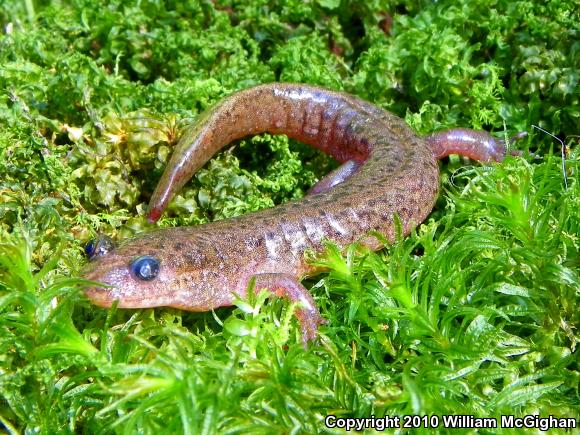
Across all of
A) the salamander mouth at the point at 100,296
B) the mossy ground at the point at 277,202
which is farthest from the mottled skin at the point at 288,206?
the mossy ground at the point at 277,202

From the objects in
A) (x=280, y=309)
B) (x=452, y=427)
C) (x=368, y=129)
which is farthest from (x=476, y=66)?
(x=452, y=427)

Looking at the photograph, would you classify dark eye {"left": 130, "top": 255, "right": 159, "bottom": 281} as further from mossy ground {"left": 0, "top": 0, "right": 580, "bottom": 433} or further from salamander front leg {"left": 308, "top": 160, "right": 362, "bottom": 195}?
salamander front leg {"left": 308, "top": 160, "right": 362, "bottom": 195}

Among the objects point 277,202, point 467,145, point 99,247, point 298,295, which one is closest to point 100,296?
point 99,247

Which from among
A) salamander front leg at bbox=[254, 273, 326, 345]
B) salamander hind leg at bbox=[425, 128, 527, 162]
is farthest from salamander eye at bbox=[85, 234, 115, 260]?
salamander hind leg at bbox=[425, 128, 527, 162]

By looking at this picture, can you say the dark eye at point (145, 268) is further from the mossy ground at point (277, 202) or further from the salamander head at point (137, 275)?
the mossy ground at point (277, 202)

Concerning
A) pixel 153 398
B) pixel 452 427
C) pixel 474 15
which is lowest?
pixel 452 427

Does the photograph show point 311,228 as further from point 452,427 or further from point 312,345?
point 452,427

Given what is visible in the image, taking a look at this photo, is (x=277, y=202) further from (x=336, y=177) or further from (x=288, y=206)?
(x=288, y=206)
